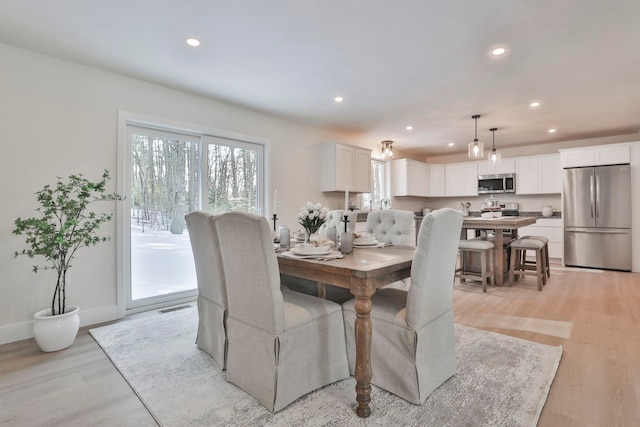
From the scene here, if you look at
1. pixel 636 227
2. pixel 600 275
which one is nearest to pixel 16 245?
pixel 600 275

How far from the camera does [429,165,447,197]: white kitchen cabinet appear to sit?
7.45 metres

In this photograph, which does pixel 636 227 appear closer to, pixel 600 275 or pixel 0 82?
pixel 600 275

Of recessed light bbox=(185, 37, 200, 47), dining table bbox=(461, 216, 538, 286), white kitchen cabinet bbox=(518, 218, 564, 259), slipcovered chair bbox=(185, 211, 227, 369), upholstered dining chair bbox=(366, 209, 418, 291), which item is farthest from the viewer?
white kitchen cabinet bbox=(518, 218, 564, 259)

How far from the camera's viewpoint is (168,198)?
3627mm

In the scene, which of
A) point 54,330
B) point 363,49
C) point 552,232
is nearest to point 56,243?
point 54,330

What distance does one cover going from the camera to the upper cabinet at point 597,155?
16.9 feet

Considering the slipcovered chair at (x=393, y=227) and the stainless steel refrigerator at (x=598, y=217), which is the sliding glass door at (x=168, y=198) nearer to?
the slipcovered chair at (x=393, y=227)

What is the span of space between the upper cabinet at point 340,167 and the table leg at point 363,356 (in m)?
3.28

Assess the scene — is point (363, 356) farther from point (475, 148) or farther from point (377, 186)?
point (377, 186)

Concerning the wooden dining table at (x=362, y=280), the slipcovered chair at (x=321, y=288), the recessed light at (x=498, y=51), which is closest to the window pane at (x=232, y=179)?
the slipcovered chair at (x=321, y=288)

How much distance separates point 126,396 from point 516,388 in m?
2.22

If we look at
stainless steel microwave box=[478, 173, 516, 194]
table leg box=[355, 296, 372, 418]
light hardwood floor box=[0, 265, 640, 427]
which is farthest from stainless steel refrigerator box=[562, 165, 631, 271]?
table leg box=[355, 296, 372, 418]

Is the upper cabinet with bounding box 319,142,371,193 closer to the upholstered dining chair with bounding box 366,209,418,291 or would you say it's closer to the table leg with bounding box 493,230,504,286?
the upholstered dining chair with bounding box 366,209,418,291

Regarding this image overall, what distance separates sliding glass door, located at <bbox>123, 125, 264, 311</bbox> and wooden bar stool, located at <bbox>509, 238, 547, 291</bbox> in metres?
3.74
